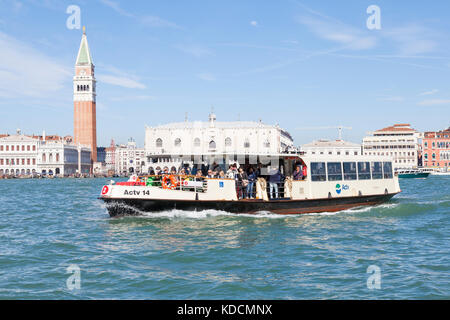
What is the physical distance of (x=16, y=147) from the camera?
123m

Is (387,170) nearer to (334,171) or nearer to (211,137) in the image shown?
(334,171)

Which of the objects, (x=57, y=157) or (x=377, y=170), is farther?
(x=57, y=157)

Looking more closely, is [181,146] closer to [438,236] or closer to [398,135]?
[398,135]

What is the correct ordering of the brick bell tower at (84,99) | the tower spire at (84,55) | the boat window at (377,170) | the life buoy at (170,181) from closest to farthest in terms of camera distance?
the life buoy at (170,181) < the boat window at (377,170) < the brick bell tower at (84,99) < the tower spire at (84,55)

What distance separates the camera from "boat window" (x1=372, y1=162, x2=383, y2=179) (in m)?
20.1

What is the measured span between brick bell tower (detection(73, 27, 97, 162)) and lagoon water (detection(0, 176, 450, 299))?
11279 centimetres

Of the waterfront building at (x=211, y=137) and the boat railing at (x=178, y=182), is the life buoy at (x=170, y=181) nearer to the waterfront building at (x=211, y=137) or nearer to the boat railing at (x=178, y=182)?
the boat railing at (x=178, y=182)

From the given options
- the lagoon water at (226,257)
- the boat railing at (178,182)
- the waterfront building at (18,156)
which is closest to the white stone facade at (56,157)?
the waterfront building at (18,156)

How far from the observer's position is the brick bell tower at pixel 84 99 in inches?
4909

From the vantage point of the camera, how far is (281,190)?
17703 millimetres

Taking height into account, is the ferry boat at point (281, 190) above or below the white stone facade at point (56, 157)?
A: below

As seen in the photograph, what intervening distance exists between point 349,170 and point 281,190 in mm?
3012

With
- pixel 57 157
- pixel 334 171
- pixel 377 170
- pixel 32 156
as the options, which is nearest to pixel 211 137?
pixel 57 157
